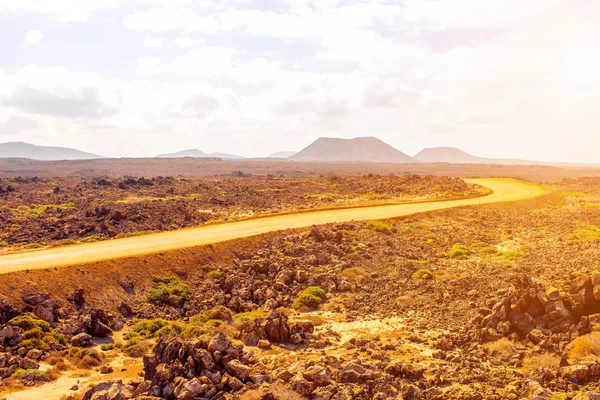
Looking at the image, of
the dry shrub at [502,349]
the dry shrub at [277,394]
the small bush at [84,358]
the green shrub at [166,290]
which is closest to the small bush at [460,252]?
the dry shrub at [502,349]

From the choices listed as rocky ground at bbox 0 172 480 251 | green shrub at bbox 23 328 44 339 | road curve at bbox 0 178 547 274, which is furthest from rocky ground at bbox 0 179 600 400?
rocky ground at bbox 0 172 480 251


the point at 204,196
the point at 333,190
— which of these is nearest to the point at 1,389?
the point at 204,196

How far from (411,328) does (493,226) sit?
939 inches

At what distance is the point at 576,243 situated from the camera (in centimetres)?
2841

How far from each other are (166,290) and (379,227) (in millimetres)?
18074

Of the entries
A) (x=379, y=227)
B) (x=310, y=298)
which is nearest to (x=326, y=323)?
(x=310, y=298)

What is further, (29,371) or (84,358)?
(84,358)

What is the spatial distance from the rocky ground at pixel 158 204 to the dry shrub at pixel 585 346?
30203mm

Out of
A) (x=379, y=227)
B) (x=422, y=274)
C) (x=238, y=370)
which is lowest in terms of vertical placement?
(x=238, y=370)

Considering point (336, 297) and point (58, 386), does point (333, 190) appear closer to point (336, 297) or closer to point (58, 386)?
point (336, 297)

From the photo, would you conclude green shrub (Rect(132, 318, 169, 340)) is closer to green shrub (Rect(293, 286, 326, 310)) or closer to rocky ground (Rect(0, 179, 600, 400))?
rocky ground (Rect(0, 179, 600, 400))

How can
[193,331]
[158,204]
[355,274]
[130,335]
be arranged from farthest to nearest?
1. [158,204]
2. [355,274]
3. [130,335]
4. [193,331]

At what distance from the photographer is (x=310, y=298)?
21062mm

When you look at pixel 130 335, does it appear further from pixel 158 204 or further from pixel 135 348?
pixel 158 204
